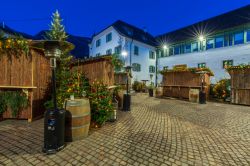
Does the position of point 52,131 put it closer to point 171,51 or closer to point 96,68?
point 96,68

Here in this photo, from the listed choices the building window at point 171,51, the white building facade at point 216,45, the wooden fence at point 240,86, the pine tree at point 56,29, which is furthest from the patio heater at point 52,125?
the building window at point 171,51

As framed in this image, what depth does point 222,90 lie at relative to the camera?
512 inches

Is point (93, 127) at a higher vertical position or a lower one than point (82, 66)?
lower

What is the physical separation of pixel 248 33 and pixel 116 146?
19.5m

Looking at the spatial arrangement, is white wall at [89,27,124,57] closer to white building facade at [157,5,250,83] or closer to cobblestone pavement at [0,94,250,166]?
white building facade at [157,5,250,83]

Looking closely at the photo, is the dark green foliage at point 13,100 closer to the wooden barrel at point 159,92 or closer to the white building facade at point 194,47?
the wooden barrel at point 159,92

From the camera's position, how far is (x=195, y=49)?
20.8 metres

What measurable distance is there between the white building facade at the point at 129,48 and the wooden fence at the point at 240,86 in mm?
13816

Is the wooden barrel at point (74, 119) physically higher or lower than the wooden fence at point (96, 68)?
lower

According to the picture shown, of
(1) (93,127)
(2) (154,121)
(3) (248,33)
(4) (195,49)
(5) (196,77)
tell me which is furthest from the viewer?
(4) (195,49)

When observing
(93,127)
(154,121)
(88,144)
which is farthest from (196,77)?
(88,144)

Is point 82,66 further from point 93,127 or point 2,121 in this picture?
point 2,121

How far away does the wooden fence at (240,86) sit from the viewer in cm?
1087

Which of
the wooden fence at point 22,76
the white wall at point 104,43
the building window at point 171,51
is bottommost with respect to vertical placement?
the wooden fence at point 22,76
